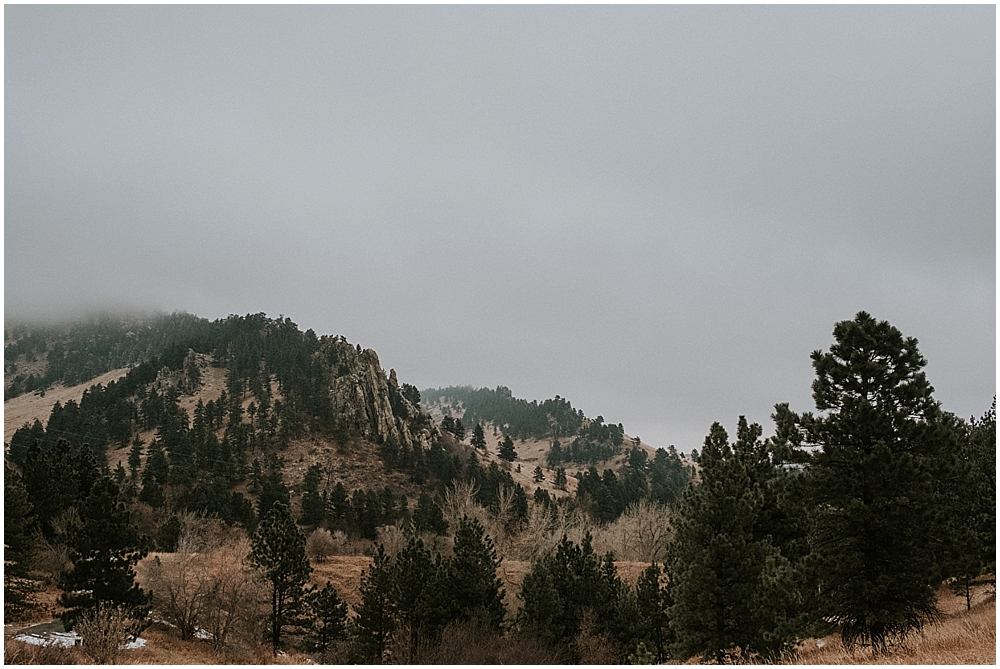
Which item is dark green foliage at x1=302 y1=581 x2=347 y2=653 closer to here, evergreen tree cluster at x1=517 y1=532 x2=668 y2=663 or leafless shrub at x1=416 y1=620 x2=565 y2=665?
leafless shrub at x1=416 y1=620 x2=565 y2=665

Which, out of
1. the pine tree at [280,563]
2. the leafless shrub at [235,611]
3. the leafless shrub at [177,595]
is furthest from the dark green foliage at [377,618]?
the leafless shrub at [177,595]

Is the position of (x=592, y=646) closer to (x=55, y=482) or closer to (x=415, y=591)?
(x=415, y=591)

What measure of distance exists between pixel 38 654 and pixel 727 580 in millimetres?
26587

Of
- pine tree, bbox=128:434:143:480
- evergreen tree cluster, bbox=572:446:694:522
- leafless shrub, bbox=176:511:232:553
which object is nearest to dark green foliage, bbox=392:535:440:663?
leafless shrub, bbox=176:511:232:553

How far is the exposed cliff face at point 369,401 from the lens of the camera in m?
125

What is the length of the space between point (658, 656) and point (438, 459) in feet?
293

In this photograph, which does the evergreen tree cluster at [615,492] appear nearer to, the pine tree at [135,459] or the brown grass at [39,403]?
the pine tree at [135,459]

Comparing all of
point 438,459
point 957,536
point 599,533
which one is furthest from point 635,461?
point 957,536

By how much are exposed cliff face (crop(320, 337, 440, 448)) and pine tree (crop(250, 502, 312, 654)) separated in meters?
84.8

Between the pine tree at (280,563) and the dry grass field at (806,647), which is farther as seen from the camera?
the pine tree at (280,563)

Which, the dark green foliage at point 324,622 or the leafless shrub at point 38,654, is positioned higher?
the leafless shrub at point 38,654

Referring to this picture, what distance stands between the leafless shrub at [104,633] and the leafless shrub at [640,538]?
52.5 meters

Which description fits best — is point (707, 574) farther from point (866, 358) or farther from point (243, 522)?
point (243, 522)

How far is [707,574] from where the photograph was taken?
67.2 feet
